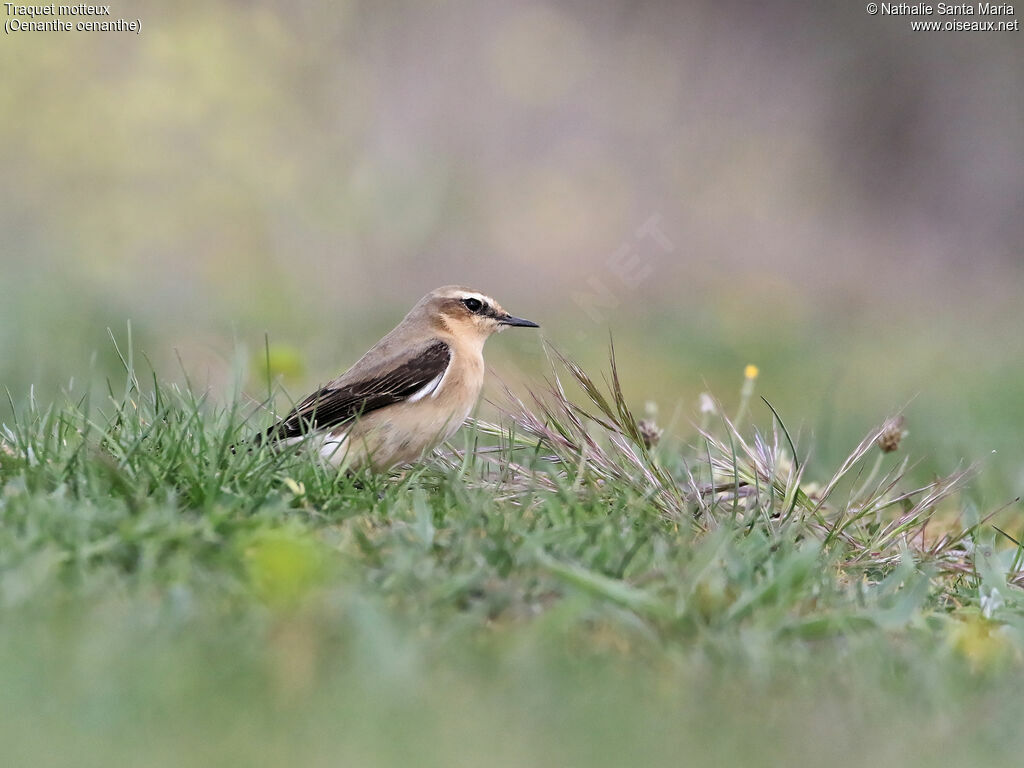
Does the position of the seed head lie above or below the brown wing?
below

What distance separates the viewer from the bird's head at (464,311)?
6.89 m

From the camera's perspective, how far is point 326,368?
8.59 m

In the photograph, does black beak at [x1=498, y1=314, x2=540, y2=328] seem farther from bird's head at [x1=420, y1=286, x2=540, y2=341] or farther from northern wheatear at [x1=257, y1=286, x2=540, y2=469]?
northern wheatear at [x1=257, y1=286, x2=540, y2=469]

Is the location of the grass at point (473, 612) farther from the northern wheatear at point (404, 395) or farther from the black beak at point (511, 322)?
the black beak at point (511, 322)

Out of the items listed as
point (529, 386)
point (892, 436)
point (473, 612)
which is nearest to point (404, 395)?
point (529, 386)

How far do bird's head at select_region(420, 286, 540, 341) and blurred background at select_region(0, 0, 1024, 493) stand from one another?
2.14 feet

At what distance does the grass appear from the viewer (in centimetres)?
298

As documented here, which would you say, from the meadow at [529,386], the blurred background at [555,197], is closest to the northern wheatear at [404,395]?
the meadow at [529,386]

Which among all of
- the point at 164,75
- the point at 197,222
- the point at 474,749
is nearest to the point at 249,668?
the point at 474,749

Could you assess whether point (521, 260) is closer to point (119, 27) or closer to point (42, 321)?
point (119, 27)

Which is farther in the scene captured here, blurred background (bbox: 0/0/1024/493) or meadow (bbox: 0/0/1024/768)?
blurred background (bbox: 0/0/1024/493)

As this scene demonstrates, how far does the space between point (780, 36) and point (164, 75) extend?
9.97 m

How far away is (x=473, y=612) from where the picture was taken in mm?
3748

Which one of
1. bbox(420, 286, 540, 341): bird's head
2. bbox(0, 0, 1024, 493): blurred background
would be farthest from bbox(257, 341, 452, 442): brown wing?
bbox(0, 0, 1024, 493): blurred background
